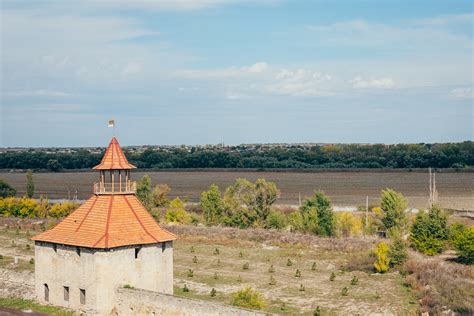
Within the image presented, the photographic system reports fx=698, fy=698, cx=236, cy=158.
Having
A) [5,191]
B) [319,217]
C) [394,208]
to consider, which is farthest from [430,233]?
[5,191]

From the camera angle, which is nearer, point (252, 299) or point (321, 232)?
point (252, 299)

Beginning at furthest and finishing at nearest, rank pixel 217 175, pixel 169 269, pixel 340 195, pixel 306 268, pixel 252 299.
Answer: pixel 217 175 < pixel 340 195 < pixel 306 268 < pixel 169 269 < pixel 252 299

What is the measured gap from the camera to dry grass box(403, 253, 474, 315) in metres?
30.9

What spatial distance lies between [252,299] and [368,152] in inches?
4741

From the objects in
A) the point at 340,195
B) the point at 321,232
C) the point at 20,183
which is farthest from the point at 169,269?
the point at 20,183

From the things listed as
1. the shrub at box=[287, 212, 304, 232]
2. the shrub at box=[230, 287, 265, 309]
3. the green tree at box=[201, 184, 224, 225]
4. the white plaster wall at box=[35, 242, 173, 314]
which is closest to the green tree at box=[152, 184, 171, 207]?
the green tree at box=[201, 184, 224, 225]

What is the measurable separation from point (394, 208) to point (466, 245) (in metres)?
11.3

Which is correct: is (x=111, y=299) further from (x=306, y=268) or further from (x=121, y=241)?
(x=306, y=268)

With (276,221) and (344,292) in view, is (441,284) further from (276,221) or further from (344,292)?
(276,221)

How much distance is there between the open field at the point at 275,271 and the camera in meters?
33.7

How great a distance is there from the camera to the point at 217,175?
427ft

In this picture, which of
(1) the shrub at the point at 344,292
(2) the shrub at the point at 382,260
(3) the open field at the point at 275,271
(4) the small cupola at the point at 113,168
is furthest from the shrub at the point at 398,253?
(4) the small cupola at the point at 113,168

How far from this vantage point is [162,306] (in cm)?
2820

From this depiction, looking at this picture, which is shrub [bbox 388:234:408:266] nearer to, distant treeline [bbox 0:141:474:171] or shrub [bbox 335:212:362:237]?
shrub [bbox 335:212:362:237]
